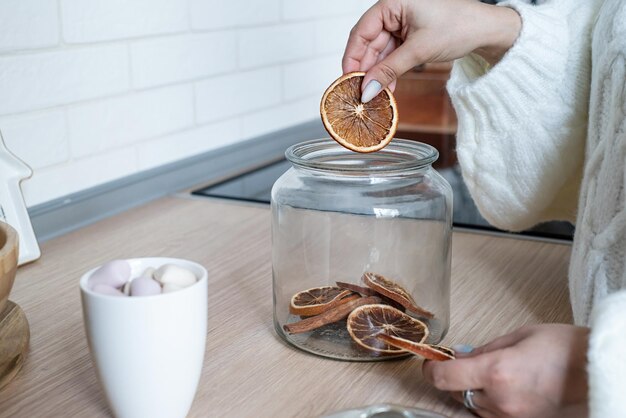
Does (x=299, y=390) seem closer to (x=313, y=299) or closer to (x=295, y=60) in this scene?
(x=313, y=299)

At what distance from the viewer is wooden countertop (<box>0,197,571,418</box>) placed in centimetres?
66

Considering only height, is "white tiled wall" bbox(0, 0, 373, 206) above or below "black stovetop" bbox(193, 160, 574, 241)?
above

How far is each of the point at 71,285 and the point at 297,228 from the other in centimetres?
32

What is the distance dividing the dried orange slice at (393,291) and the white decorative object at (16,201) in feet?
1.59

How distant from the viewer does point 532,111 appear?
0.93 m

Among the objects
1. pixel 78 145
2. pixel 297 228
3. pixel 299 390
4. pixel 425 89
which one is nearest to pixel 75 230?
pixel 78 145

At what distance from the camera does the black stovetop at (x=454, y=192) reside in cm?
117

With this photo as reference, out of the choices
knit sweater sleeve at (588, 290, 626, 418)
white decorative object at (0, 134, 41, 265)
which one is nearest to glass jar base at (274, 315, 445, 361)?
knit sweater sleeve at (588, 290, 626, 418)

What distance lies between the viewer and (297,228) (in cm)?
81

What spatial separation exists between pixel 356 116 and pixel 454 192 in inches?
27.2

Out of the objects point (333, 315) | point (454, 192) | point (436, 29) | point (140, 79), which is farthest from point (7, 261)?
point (454, 192)

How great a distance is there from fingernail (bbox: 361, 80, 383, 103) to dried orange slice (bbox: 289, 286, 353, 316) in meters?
0.20

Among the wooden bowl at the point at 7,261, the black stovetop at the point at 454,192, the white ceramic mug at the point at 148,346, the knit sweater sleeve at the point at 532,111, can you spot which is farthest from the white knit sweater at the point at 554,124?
the wooden bowl at the point at 7,261

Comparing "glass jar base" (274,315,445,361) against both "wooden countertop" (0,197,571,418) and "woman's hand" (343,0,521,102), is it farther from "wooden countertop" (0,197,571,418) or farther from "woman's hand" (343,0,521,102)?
"woman's hand" (343,0,521,102)
